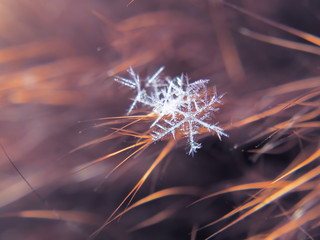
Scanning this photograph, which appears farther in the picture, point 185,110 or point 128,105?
point 128,105

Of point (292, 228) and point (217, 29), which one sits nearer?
point (292, 228)

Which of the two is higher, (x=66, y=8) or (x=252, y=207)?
(x=66, y=8)

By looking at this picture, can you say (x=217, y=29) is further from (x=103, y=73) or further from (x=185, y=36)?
(x=103, y=73)

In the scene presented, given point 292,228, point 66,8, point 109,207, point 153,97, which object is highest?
point 66,8

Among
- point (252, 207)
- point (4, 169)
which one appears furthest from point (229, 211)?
point (4, 169)

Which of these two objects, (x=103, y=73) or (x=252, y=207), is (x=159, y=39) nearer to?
(x=103, y=73)

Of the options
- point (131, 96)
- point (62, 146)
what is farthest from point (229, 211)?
point (62, 146)
